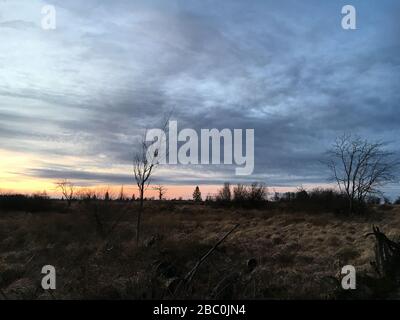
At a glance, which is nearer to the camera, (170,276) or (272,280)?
(170,276)

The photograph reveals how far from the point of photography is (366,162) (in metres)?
49.9

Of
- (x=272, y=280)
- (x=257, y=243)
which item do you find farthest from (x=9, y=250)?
(x=272, y=280)

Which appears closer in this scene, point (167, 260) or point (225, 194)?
point (167, 260)

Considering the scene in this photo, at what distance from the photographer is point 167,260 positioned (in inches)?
517

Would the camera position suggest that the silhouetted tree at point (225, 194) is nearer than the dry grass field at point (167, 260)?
No

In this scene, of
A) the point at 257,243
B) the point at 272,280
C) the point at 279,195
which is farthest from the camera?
the point at 279,195

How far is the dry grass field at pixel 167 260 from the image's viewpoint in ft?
31.3

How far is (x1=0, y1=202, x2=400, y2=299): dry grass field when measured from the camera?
375 inches

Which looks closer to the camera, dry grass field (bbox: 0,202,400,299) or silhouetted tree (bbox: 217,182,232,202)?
dry grass field (bbox: 0,202,400,299)
